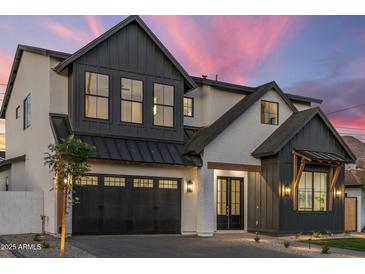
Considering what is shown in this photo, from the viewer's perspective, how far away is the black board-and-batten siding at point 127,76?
17906 mm

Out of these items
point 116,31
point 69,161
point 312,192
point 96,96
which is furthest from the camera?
point 312,192

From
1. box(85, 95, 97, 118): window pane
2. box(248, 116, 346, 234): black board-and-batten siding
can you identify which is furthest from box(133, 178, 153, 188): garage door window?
box(248, 116, 346, 234): black board-and-batten siding

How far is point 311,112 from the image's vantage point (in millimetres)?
20750

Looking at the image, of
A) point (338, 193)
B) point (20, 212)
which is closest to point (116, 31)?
point (20, 212)

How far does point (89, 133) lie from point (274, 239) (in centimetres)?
846

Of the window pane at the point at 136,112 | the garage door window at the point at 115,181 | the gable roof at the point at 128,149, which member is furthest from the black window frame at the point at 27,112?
the garage door window at the point at 115,181

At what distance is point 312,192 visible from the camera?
67.4 feet

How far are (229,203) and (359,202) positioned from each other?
25.3 feet

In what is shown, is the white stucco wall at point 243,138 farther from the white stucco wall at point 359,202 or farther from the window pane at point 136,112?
the white stucco wall at point 359,202

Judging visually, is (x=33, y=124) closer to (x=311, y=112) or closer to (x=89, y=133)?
(x=89, y=133)

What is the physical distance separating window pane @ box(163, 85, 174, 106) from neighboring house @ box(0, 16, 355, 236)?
46 millimetres

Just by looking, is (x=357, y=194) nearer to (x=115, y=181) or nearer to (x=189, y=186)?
(x=189, y=186)

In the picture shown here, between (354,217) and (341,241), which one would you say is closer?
(341,241)
